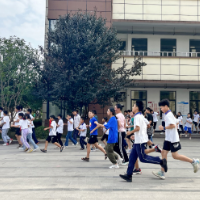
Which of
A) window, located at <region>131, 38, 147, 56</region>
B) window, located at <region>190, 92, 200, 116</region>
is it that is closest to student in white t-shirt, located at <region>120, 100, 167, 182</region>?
window, located at <region>131, 38, 147, 56</region>

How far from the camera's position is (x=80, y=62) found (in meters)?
15.2

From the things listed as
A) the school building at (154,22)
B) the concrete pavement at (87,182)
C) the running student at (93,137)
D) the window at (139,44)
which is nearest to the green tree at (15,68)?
the school building at (154,22)

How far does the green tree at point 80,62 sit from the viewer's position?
1462 centimetres

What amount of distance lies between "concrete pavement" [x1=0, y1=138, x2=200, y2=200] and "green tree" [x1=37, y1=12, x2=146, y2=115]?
262 inches

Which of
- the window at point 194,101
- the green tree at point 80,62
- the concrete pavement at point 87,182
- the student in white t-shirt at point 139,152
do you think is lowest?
the concrete pavement at point 87,182

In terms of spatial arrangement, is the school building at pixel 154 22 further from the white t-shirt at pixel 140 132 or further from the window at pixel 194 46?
the white t-shirt at pixel 140 132

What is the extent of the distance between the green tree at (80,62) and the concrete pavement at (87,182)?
6653 millimetres

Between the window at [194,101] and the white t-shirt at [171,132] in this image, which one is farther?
the window at [194,101]

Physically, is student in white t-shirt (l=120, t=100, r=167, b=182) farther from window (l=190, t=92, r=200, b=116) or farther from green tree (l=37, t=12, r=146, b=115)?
window (l=190, t=92, r=200, b=116)

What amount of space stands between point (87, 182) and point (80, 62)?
9823 mm

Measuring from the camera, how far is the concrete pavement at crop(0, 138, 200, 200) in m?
5.20

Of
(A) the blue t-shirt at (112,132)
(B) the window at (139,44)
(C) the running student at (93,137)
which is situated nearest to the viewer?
(A) the blue t-shirt at (112,132)

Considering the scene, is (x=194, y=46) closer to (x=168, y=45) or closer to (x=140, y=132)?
(x=168, y=45)

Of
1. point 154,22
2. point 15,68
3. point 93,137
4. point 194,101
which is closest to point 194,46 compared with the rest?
point 194,101
